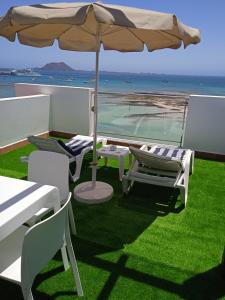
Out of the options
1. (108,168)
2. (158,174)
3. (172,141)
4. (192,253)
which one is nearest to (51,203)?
(192,253)

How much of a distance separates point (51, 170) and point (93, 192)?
144cm

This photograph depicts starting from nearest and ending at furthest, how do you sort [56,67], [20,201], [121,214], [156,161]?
1. [20,201]
2. [121,214]
3. [156,161]
4. [56,67]

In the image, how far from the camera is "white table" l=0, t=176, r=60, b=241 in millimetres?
1943

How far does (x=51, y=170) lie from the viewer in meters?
3.04

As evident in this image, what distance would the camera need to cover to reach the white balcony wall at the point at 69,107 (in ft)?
24.3

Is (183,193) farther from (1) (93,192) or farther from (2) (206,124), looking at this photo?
(2) (206,124)

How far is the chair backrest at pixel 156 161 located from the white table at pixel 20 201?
2.00 meters

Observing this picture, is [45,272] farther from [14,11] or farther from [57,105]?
[57,105]

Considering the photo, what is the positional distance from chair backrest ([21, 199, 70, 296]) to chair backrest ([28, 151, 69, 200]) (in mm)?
1078

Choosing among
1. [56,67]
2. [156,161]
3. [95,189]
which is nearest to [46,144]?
[95,189]

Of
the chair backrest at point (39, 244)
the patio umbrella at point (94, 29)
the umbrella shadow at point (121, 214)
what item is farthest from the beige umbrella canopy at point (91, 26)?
the umbrella shadow at point (121, 214)

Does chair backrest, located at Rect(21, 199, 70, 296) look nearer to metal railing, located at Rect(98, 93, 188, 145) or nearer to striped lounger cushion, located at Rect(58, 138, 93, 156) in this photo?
striped lounger cushion, located at Rect(58, 138, 93, 156)

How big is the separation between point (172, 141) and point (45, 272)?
523 centimetres

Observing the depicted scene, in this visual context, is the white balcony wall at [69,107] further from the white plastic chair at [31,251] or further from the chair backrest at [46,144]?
the white plastic chair at [31,251]
